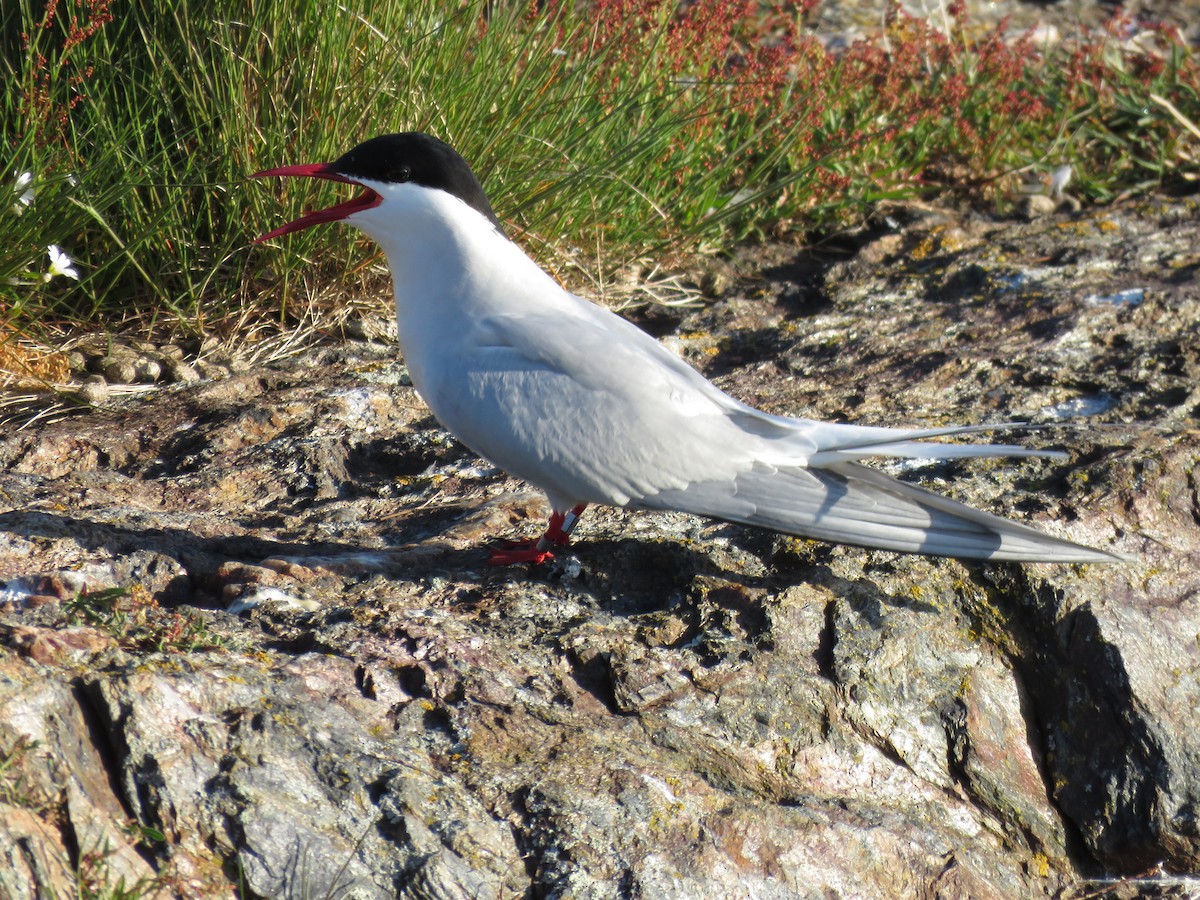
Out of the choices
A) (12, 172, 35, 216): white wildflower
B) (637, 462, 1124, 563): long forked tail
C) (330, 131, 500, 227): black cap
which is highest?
(330, 131, 500, 227): black cap

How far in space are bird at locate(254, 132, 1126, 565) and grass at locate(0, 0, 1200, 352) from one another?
97 cm

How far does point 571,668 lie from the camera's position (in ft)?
7.25

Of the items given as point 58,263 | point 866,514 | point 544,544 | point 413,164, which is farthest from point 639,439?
point 58,263

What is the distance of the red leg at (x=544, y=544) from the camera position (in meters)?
2.52

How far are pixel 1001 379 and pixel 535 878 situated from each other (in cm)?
204

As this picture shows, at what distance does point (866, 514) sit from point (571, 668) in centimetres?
63

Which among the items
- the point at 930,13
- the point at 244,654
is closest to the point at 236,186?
the point at 244,654

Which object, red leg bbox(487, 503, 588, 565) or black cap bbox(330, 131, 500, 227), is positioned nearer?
red leg bbox(487, 503, 588, 565)

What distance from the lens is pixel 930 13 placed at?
5.54 meters

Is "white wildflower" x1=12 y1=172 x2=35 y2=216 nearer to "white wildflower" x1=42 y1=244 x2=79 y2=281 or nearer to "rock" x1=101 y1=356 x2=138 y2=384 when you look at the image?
"white wildflower" x1=42 y1=244 x2=79 y2=281

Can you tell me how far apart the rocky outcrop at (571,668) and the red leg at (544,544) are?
1.6 inches

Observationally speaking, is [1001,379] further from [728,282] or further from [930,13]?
[930,13]

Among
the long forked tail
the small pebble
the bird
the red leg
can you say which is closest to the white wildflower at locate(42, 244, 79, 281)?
the small pebble

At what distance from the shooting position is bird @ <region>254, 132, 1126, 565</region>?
2.35 m
